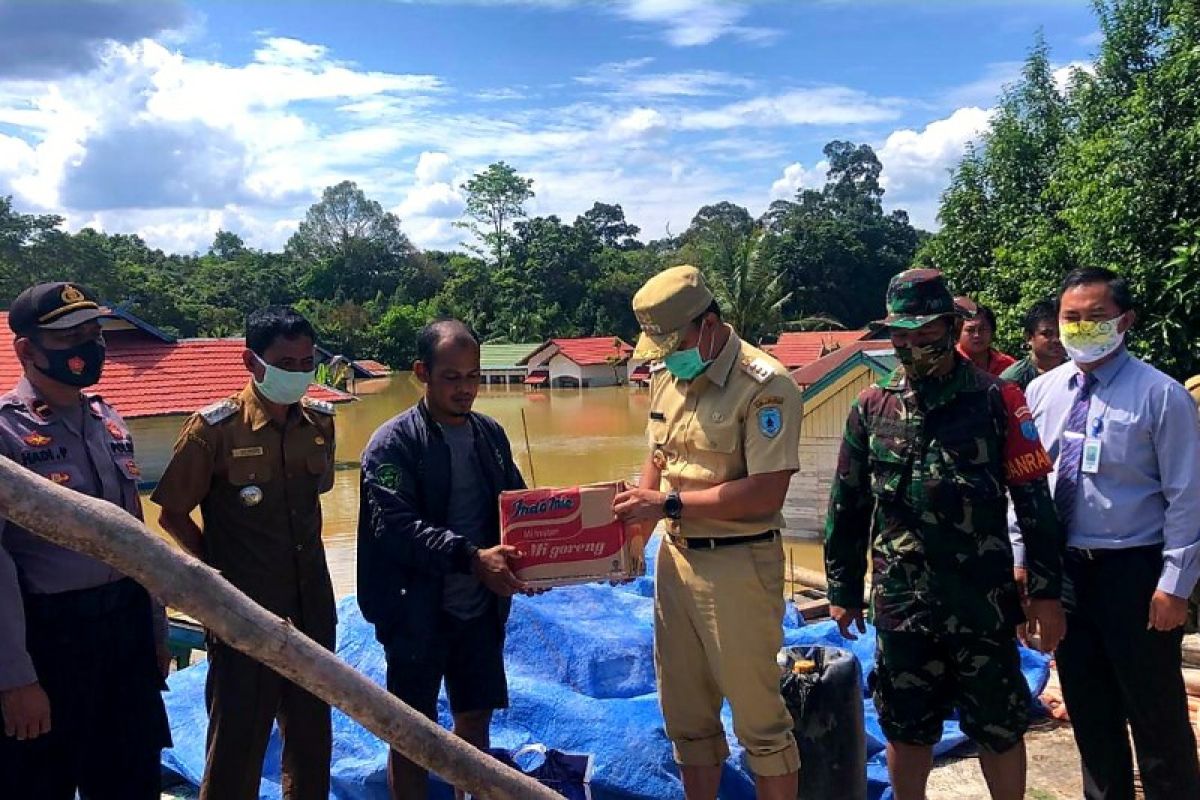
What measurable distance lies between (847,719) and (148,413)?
16.8m

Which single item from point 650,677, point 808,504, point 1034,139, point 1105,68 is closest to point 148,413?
point 808,504

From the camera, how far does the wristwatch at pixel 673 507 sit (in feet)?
10.3

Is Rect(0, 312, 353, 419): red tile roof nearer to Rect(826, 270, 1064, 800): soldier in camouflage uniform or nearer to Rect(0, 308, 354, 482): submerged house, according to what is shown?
Rect(0, 308, 354, 482): submerged house

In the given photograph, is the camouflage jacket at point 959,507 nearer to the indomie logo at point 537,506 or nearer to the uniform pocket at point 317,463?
the indomie logo at point 537,506

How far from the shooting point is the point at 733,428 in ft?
10.4

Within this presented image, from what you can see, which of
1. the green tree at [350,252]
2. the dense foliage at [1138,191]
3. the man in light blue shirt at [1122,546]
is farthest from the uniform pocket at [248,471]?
the green tree at [350,252]

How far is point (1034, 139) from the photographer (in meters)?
18.5

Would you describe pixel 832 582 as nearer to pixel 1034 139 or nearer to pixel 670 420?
pixel 670 420

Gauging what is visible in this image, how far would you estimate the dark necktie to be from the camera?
3307 millimetres

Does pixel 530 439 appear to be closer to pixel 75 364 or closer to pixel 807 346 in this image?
pixel 807 346

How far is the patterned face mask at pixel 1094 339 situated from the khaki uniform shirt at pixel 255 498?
2.84 metres

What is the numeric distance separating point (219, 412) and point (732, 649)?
2.00m

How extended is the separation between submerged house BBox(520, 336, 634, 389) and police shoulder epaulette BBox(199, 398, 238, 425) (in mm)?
44527

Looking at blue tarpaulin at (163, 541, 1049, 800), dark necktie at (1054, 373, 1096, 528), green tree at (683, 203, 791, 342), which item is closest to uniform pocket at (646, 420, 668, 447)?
blue tarpaulin at (163, 541, 1049, 800)
